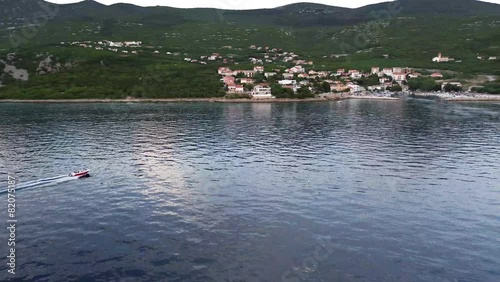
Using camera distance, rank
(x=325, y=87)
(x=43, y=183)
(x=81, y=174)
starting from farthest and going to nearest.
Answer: (x=325, y=87), (x=81, y=174), (x=43, y=183)

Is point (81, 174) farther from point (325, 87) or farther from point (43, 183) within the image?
point (325, 87)

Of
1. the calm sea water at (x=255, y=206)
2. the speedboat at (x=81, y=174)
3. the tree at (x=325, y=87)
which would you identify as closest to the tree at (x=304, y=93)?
the tree at (x=325, y=87)

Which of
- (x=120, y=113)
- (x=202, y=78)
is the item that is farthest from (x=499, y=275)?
(x=202, y=78)

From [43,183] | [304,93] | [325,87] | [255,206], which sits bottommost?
[255,206]

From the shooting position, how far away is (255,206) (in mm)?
44125

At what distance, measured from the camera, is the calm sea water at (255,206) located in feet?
102

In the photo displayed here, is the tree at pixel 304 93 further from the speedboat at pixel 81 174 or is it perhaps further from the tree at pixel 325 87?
the speedboat at pixel 81 174

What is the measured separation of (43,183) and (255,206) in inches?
1112

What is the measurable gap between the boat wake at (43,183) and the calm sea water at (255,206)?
235 millimetres

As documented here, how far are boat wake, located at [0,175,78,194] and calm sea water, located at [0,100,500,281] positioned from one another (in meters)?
0.24

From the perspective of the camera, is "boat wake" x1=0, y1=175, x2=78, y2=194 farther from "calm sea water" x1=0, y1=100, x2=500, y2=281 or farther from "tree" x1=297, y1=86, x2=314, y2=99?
"tree" x1=297, y1=86, x2=314, y2=99

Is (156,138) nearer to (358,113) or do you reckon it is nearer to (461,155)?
(461,155)

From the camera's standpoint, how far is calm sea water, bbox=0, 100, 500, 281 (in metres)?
31.1

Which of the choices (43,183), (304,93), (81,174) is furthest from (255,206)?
(304,93)
